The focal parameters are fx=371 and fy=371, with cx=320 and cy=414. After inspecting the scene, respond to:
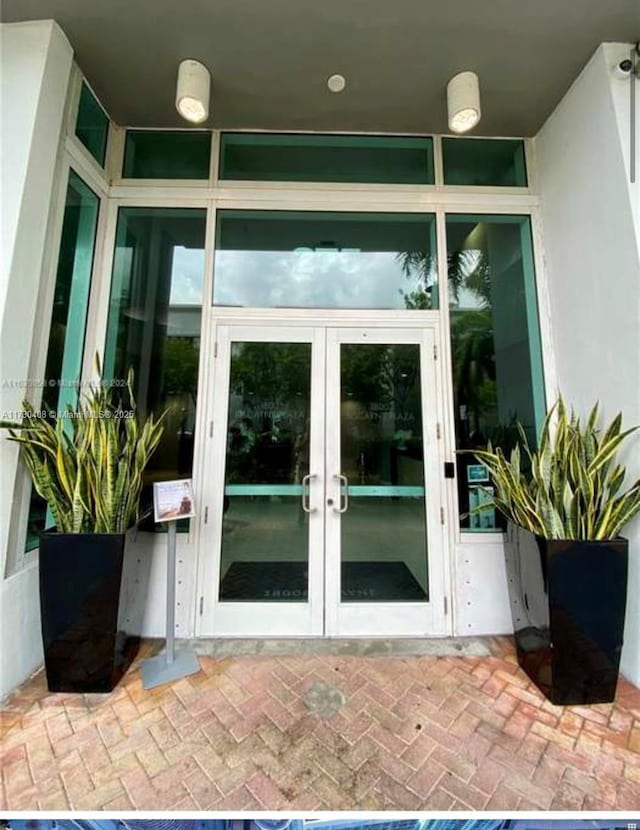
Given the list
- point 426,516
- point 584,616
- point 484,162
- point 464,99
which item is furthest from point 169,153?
point 584,616

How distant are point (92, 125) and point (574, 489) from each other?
421 centimetres

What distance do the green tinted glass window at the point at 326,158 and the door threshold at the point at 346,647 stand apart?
140 inches

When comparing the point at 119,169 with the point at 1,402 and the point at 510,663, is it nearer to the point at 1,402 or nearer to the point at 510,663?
the point at 1,402

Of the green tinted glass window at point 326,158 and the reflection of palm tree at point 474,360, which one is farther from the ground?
the green tinted glass window at point 326,158

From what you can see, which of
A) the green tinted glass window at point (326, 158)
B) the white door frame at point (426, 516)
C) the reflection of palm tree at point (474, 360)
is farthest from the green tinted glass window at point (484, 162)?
the white door frame at point (426, 516)

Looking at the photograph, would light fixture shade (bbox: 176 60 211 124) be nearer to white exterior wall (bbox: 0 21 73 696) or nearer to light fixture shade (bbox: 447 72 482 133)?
white exterior wall (bbox: 0 21 73 696)

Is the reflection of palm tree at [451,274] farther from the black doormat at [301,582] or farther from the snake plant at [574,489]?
the black doormat at [301,582]

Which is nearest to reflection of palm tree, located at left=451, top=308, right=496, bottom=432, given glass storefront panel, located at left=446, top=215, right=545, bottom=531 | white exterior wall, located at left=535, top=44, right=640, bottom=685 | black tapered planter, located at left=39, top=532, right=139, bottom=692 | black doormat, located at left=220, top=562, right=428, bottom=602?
glass storefront panel, located at left=446, top=215, right=545, bottom=531

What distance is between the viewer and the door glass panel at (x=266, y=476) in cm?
273

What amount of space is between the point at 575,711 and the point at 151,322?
3.73 meters

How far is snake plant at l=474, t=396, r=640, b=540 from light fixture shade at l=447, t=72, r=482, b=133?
2.05 metres

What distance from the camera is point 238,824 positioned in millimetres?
1404

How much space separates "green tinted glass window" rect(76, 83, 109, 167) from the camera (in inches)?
105

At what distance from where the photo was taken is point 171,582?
234cm
